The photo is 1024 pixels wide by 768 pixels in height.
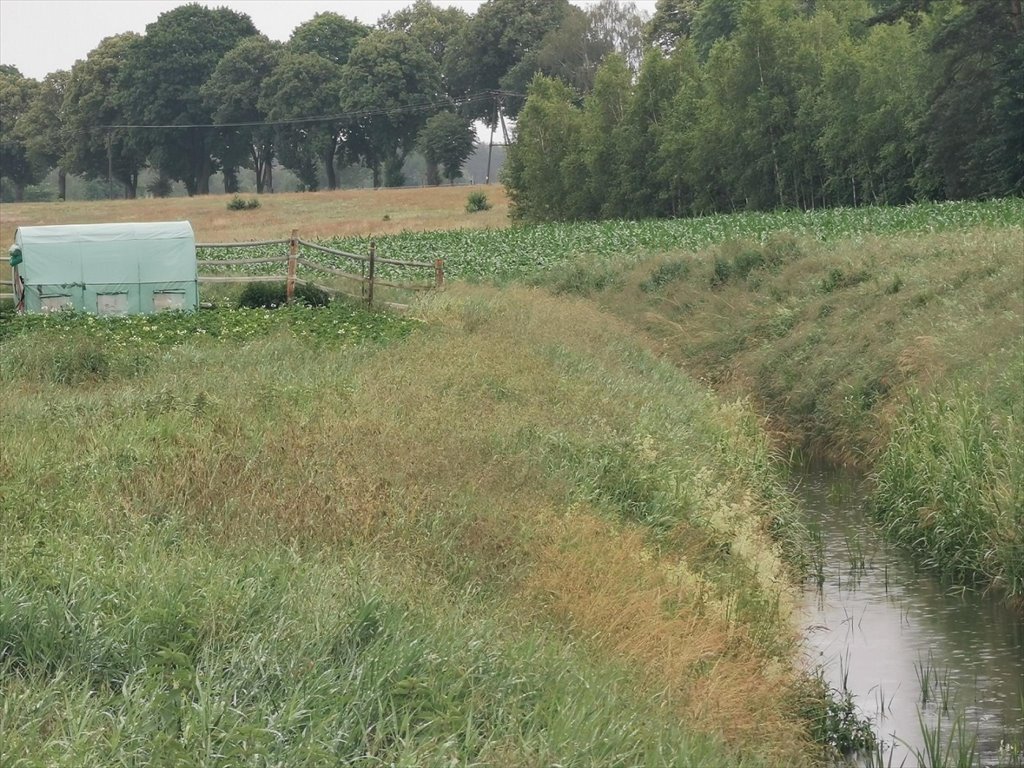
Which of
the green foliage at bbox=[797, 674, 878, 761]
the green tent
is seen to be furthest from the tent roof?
the green foliage at bbox=[797, 674, 878, 761]

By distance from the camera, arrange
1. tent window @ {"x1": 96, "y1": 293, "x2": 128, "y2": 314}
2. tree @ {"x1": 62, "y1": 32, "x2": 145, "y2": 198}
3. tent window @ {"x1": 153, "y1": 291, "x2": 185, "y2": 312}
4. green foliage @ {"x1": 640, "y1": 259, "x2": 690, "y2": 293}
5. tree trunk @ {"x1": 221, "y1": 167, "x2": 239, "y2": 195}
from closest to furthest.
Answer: tent window @ {"x1": 96, "y1": 293, "x2": 128, "y2": 314}
tent window @ {"x1": 153, "y1": 291, "x2": 185, "y2": 312}
green foliage @ {"x1": 640, "y1": 259, "x2": 690, "y2": 293}
tree @ {"x1": 62, "y1": 32, "x2": 145, "y2": 198}
tree trunk @ {"x1": 221, "y1": 167, "x2": 239, "y2": 195}

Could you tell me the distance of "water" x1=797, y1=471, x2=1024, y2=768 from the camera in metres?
8.37

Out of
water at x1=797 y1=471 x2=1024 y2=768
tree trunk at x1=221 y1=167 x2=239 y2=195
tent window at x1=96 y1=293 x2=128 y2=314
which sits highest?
tree trunk at x1=221 y1=167 x2=239 y2=195

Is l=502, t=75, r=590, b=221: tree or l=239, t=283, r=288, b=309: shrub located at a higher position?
l=502, t=75, r=590, b=221: tree

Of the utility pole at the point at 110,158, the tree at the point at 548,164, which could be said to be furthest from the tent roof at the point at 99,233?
the utility pole at the point at 110,158

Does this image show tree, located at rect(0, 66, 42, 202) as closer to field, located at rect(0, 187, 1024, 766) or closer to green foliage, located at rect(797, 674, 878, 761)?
field, located at rect(0, 187, 1024, 766)

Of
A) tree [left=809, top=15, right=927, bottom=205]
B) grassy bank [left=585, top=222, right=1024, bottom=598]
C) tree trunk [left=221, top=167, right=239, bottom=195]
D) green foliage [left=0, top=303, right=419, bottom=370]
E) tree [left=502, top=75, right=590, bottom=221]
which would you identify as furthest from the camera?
tree trunk [left=221, top=167, right=239, bottom=195]

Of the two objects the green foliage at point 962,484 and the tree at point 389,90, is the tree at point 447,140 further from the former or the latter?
the green foliage at point 962,484

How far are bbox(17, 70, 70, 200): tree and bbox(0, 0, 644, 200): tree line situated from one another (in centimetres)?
11

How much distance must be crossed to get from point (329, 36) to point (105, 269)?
8287cm

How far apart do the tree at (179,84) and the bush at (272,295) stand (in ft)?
235

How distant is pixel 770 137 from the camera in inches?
1950

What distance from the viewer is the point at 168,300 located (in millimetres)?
23859

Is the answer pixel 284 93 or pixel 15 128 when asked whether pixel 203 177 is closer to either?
pixel 284 93
